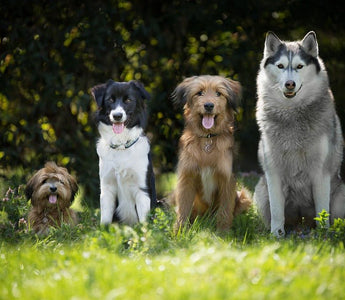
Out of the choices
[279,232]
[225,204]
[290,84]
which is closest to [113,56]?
[225,204]

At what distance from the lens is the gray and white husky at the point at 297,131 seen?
15.9ft

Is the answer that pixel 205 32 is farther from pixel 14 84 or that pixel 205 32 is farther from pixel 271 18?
pixel 14 84

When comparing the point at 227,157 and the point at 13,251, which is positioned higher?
the point at 227,157

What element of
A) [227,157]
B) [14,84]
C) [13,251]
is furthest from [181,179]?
[14,84]

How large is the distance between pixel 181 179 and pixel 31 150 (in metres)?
2.77

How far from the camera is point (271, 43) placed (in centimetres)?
502


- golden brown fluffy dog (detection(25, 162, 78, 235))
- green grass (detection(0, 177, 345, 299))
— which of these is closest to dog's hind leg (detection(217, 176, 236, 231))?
green grass (detection(0, 177, 345, 299))

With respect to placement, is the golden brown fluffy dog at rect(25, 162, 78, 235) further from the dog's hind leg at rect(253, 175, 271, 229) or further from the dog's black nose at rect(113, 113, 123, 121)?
the dog's hind leg at rect(253, 175, 271, 229)

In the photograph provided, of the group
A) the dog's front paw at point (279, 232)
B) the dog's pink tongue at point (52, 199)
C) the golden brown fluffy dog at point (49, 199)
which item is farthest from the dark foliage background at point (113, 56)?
the dog's front paw at point (279, 232)

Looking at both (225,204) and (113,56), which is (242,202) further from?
(113,56)

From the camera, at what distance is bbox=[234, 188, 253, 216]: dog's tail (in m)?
5.63

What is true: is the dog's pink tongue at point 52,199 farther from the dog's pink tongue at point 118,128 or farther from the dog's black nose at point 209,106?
the dog's black nose at point 209,106

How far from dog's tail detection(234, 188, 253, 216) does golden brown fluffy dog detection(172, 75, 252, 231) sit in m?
0.29

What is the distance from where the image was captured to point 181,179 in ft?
17.3
